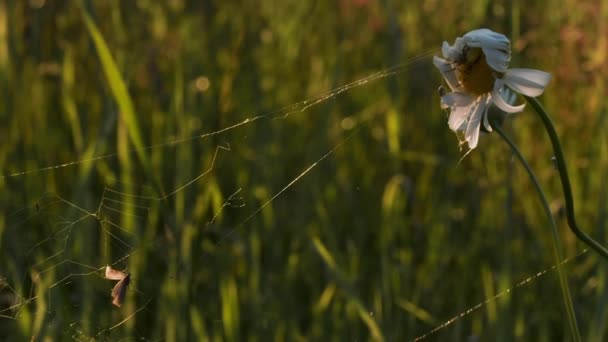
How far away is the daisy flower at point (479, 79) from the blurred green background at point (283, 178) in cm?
43

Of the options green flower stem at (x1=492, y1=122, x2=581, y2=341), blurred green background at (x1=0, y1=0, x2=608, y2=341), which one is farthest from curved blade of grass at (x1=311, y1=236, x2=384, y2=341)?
green flower stem at (x1=492, y1=122, x2=581, y2=341)

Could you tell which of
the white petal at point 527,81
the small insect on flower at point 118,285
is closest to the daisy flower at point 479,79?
the white petal at point 527,81

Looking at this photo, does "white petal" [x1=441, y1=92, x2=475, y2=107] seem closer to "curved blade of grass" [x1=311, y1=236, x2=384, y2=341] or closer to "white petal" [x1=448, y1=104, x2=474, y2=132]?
"white petal" [x1=448, y1=104, x2=474, y2=132]

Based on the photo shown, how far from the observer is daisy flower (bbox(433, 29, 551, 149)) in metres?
0.69

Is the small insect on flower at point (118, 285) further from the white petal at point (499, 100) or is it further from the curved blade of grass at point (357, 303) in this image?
the curved blade of grass at point (357, 303)

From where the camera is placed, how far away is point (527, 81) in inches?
26.9

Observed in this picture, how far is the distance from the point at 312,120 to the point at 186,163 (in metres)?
0.62

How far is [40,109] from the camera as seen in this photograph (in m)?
2.21

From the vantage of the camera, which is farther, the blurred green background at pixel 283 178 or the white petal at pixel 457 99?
the blurred green background at pixel 283 178

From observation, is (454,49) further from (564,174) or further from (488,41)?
(564,174)

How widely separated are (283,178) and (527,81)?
4.61 ft

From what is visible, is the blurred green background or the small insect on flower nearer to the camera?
the small insect on flower

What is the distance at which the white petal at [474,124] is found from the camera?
683 mm

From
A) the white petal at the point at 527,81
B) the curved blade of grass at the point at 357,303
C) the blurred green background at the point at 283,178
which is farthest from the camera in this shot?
the blurred green background at the point at 283,178
